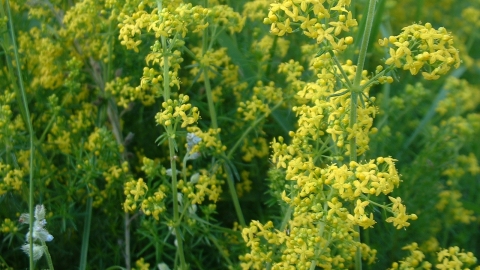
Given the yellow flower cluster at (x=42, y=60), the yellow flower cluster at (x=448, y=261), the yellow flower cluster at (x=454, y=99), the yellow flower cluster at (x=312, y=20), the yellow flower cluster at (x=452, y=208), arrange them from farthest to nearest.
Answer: the yellow flower cluster at (x=454, y=99), the yellow flower cluster at (x=452, y=208), the yellow flower cluster at (x=42, y=60), the yellow flower cluster at (x=448, y=261), the yellow flower cluster at (x=312, y=20)

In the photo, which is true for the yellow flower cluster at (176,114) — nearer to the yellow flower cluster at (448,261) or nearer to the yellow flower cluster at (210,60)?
the yellow flower cluster at (210,60)

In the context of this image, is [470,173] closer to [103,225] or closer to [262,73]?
[262,73]

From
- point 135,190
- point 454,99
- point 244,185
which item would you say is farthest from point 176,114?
point 454,99

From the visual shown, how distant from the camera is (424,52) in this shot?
5.51 feet

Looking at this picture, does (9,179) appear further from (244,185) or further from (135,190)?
(244,185)

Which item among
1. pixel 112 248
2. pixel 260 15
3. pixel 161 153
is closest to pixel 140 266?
pixel 112 248

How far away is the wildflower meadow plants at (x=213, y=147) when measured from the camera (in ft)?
6.00

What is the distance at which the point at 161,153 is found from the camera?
115 inches

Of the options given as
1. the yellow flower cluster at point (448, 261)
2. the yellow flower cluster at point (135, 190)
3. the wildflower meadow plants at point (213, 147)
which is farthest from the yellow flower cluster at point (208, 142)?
the yellow flower cluster at point (448, 261)

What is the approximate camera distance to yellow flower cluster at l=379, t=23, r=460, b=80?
168 centimetres

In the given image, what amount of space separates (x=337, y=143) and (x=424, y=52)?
35 centimetres

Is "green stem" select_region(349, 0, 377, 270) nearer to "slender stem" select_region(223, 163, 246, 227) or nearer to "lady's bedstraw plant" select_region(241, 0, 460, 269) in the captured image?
"lady's bedstraw plant" select_region(241, 0, 460, 269)

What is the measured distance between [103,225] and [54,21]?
1.08m

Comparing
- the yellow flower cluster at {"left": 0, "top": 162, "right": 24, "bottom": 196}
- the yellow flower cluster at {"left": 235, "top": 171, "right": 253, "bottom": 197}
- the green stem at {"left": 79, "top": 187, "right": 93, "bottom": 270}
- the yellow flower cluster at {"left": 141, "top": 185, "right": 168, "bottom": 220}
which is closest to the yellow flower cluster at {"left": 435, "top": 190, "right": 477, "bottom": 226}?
the yellow flower cluster at {"left": 235, "top": 171, "right": 253, "bottom": 197}
